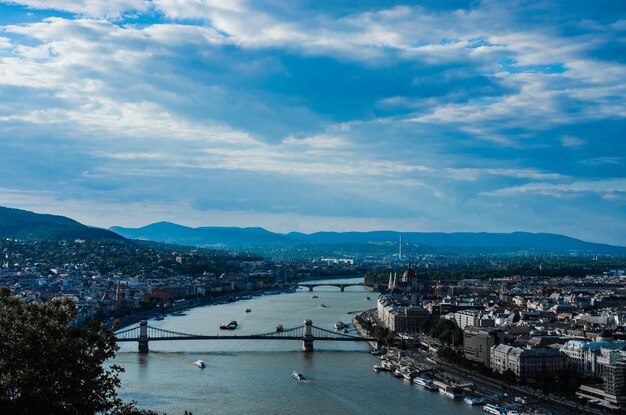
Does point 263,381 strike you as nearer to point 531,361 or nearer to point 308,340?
point 308,340

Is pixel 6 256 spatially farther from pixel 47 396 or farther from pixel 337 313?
pixel 47 396

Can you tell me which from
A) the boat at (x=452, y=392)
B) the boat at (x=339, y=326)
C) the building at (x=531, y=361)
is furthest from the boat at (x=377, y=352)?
the boat at (x=339, y=326)

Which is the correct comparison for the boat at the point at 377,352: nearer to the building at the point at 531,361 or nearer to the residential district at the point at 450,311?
the residential district at the point at 450,311

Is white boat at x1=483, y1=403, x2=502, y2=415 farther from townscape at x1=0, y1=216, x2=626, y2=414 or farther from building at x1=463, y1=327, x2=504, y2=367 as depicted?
building at x1=463, y1=327, x2=504, y2=367

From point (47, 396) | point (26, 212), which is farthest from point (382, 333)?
point (26, 212)

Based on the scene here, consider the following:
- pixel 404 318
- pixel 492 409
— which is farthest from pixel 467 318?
pixel 492 409
